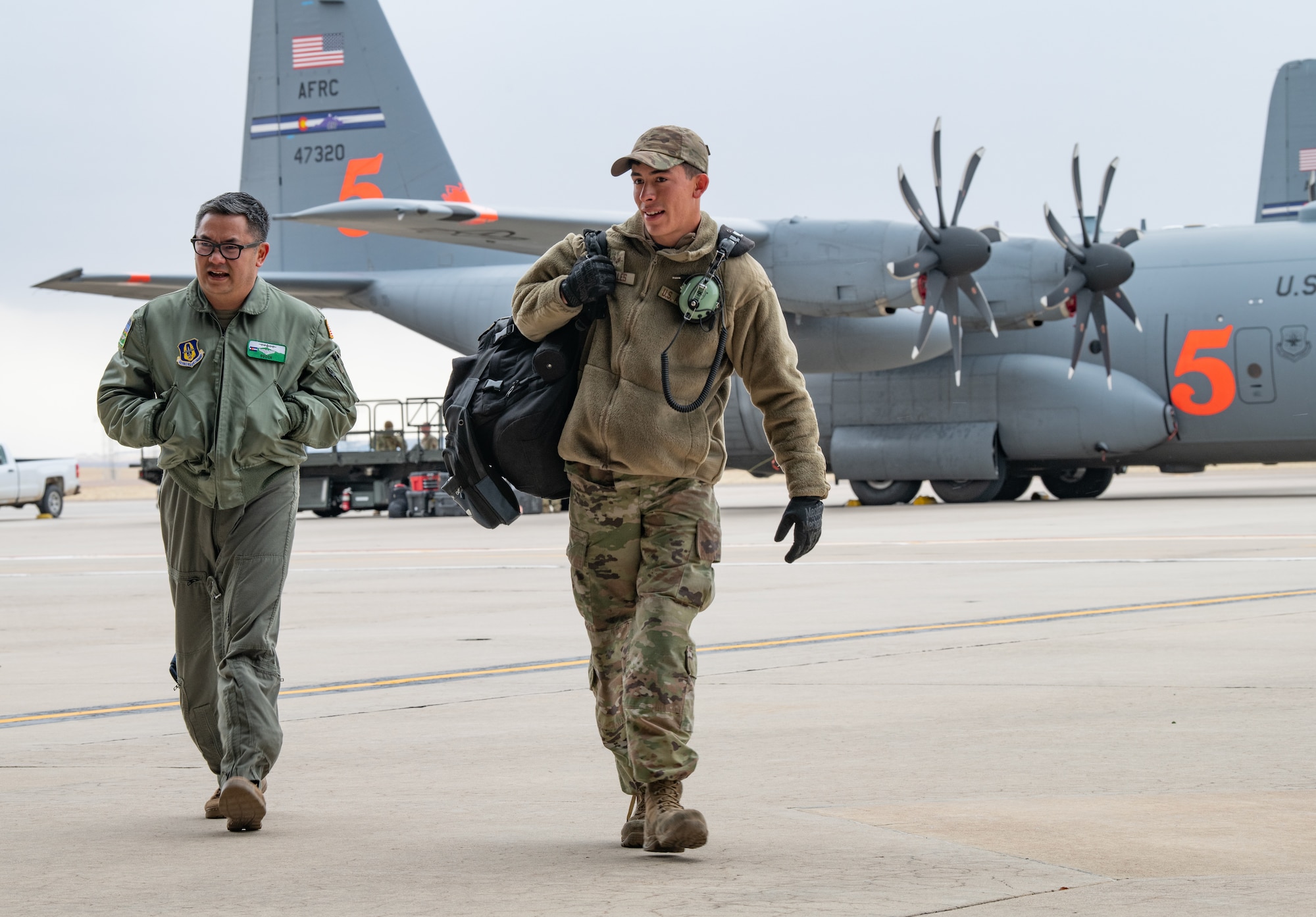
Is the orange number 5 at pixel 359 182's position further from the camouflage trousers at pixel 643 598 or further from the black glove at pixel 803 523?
the black glove at pixel 803 523

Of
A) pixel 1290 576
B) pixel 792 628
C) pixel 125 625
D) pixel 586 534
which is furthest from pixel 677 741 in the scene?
pixel 1290 576

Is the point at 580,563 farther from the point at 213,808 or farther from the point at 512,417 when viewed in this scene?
the point at 213,808

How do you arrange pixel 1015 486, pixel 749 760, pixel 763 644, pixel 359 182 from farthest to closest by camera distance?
pixel 359 182, pixel 1015 486, pixel 763 644, pixel 749 760

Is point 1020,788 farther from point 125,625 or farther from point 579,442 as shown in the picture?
point 125,625

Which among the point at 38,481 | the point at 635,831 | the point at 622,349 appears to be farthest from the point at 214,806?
the point at 38,481

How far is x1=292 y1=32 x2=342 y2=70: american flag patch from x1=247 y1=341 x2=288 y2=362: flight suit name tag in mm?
27333

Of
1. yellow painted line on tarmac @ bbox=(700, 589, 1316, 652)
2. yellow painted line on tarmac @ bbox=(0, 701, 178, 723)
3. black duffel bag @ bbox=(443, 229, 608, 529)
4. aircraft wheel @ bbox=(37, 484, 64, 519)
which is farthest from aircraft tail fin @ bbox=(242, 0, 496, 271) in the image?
black duffel bag @ bbox=(443, 229, 608, 529)

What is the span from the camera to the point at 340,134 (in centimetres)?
3036

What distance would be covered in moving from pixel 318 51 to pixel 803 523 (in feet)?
93.7

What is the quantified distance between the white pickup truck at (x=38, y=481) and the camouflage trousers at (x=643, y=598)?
107 feet

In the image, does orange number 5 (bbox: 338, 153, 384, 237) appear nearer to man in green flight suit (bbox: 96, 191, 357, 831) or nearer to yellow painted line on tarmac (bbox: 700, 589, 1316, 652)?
yellow painted line on tarmac (bbox: 700, 589, 1316, 652)

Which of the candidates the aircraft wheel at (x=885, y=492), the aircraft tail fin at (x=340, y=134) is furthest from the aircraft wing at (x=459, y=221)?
the aircraft wheel at (x=885, y=492)

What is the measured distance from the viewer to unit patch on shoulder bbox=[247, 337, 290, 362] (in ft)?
14.8

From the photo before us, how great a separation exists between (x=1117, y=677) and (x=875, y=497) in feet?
68.1
